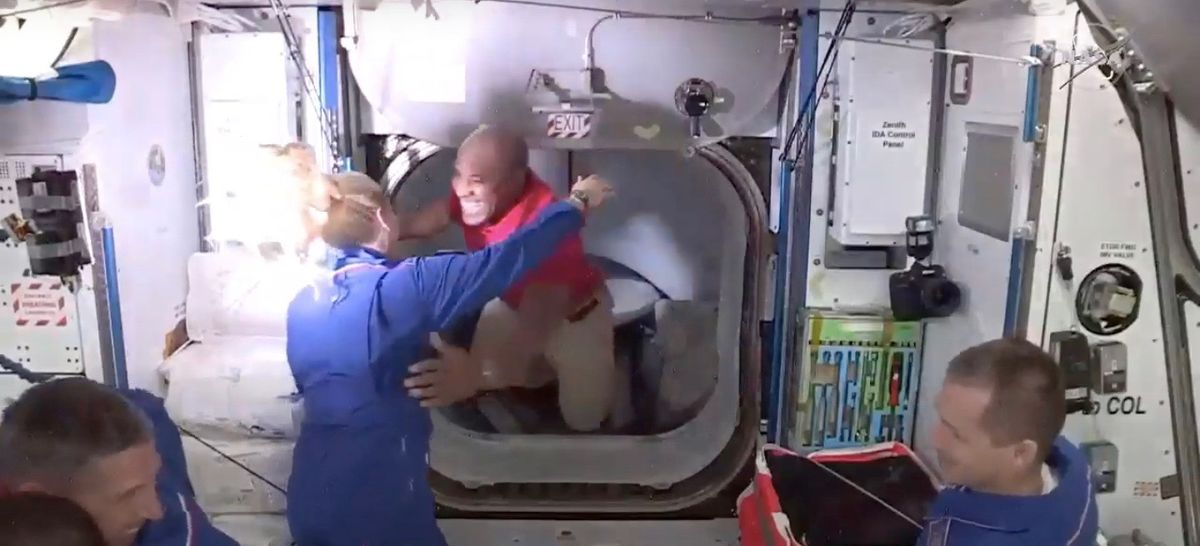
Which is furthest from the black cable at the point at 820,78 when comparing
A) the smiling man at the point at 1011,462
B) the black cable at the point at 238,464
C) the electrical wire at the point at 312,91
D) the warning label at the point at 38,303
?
the warning label at the point at 38,303

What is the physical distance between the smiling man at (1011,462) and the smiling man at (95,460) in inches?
55.2

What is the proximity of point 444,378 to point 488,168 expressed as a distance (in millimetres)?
544

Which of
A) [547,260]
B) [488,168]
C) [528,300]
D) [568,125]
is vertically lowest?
[528,300]

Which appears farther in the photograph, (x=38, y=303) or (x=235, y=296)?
(x=235, y=296)

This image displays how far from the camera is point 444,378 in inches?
99.3

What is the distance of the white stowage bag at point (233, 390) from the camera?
2367mm

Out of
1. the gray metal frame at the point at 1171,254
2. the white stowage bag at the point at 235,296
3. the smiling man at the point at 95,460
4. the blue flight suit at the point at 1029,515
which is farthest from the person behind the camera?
the white stowage bag at the point at 235,296

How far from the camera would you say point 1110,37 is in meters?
1.97

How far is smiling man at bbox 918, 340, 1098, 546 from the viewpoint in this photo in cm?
174

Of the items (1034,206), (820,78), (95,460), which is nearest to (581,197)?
(820,78)

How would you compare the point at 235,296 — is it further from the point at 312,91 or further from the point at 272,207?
the point at 312,91

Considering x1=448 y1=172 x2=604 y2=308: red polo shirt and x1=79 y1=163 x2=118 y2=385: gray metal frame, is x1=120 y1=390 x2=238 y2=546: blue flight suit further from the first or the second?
x1=448 y1=172 x2=604 y2=308: red polo shirt

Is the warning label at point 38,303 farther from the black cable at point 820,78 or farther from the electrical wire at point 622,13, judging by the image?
the black cable at point 820,78

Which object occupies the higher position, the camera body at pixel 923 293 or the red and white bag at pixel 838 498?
the camera body at pixel 923 293
